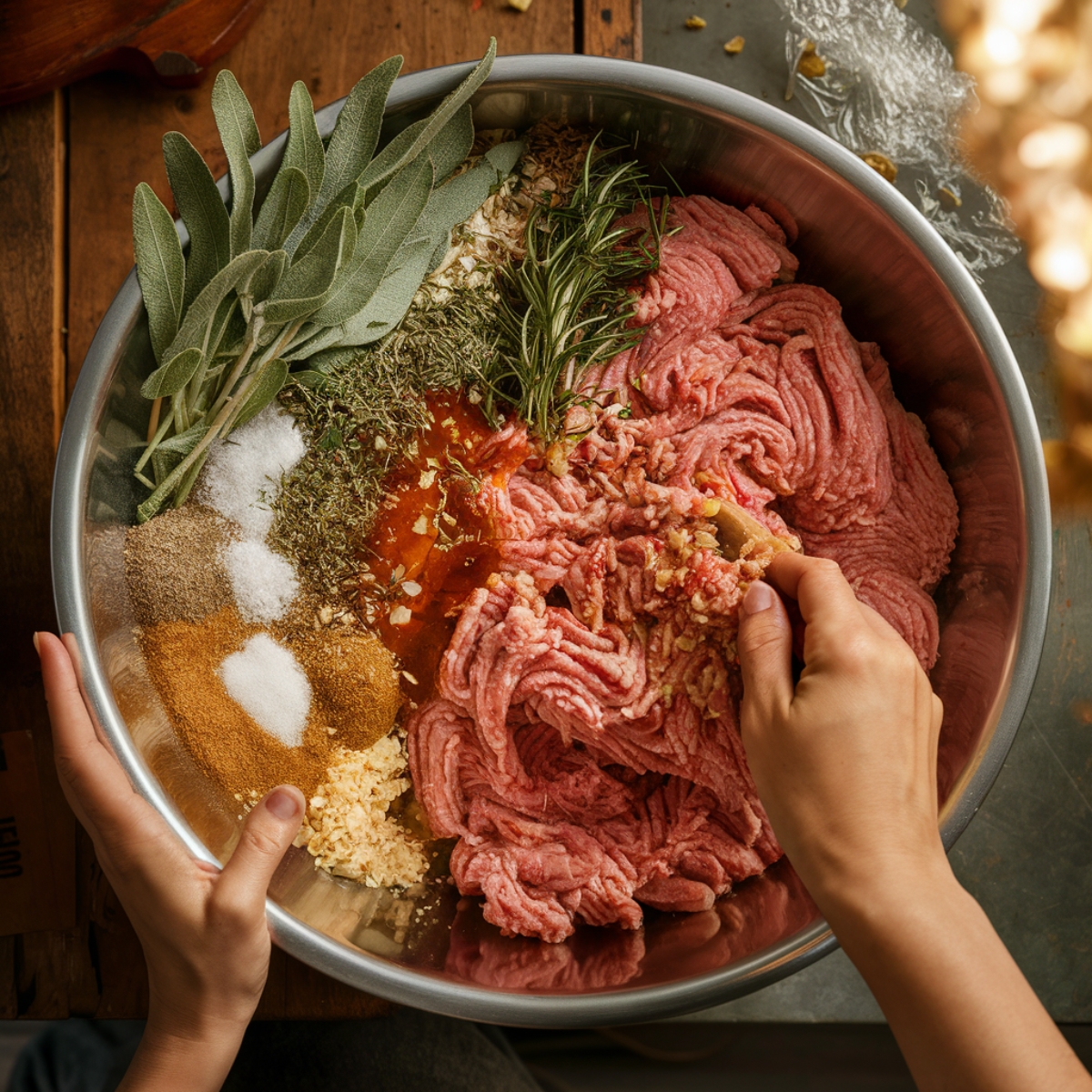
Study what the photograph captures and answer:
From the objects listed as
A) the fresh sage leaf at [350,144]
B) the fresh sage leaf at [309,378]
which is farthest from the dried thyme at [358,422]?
the fresh sage leaf at [350,144]

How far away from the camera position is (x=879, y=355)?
1419 millimetres

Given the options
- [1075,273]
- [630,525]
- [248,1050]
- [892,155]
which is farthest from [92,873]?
[1075,273]

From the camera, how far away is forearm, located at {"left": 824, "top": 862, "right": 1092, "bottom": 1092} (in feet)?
3.00

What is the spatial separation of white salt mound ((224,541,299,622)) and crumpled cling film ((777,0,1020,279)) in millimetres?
1274

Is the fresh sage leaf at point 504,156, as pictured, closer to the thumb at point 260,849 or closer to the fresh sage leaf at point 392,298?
the fresh sage leaf at point 392,298

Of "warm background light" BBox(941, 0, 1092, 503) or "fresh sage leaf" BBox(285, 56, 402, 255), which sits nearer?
"fresh sage leaf" BBox(285, 56, 402, 255)

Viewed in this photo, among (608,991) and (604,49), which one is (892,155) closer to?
(604,49)

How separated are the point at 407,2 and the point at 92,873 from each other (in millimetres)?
1567

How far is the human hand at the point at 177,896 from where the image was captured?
3.44ft

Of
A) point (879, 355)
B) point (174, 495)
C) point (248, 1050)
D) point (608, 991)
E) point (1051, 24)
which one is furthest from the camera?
point (1051, 24)

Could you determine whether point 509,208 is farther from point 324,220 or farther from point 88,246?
point 88,246

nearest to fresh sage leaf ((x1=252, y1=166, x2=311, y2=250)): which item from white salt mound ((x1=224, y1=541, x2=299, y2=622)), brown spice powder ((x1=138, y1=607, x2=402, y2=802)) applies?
white salt mound ((x1=224, y1=541, x2=299, y2=622))

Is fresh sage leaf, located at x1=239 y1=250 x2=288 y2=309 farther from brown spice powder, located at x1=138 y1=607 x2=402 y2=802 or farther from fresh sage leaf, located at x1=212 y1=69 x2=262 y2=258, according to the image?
brown spice powder, located at x1=138 y1=607 x2=402 y2=802

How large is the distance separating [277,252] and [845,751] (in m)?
0.96
